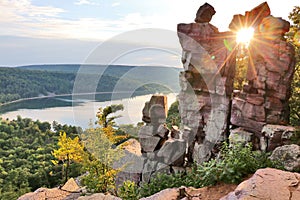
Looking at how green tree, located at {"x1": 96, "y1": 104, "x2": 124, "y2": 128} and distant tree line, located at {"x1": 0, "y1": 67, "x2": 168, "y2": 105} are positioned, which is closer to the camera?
green tree, located at {"x1": 96, "y1": 104, "x2": 124, "y2": 128}

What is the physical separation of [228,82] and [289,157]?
4546mm

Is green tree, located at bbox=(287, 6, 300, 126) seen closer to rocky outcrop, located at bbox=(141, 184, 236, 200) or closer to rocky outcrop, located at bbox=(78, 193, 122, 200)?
rocky outcrop, located at bbox=(141, 184, 236, 200)

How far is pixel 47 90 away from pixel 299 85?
7066 centimetres

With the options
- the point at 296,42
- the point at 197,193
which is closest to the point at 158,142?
the point at 197,193

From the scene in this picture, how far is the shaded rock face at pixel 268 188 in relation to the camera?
194 inches

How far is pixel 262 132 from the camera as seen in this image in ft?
30.1

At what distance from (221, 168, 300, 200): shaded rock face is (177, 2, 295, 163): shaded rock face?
335 cm

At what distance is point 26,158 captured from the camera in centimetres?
3431

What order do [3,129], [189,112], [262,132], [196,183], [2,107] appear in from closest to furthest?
[196,183] < [262,132] < [189,112] < [3,129] < [2,107]

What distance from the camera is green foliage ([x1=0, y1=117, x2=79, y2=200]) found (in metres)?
22.8

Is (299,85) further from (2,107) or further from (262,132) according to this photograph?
(2,107)

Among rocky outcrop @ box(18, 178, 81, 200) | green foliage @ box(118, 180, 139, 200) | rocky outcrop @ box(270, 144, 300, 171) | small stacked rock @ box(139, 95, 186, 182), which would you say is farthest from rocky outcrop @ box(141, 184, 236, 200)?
small stacked rock @ box(139, 95, 186, 182)

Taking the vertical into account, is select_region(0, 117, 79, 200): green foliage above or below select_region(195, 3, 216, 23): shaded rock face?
below

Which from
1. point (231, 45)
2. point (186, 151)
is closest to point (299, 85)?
point (231, 45)
